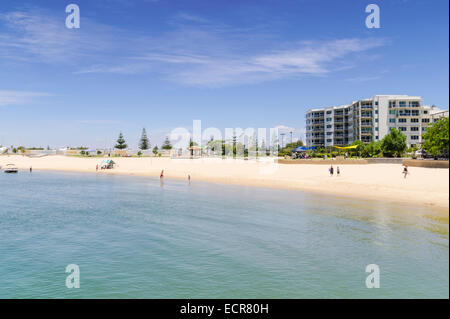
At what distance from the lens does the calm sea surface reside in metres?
16.6

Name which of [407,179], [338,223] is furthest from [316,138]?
[338,223]

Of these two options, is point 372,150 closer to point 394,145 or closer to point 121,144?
point 394,145

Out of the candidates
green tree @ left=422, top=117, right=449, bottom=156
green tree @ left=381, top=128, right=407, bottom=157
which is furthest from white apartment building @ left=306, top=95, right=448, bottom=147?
green tree @ left=422, top=117, right=449, bottom=156

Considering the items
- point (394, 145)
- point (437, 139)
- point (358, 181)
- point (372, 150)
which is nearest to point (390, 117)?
point (372, 150)

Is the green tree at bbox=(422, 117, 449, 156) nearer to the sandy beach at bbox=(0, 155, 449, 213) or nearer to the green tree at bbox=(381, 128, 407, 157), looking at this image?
the sandy beach at bbox=(0, 155, 449, 213)

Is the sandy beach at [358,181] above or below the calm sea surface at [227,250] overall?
above

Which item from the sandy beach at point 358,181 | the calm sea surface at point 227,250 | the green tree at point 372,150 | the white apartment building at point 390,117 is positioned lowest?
the calm sea surface at point 227,250

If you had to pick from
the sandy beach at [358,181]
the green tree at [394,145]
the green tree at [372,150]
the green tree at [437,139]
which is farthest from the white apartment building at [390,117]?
the sandy beach at [358,181]

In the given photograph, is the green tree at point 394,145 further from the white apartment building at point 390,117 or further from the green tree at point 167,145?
the green tree at point 167,145

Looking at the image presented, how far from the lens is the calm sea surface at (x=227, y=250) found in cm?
1664

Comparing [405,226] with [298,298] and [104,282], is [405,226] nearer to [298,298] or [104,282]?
[298,298]
